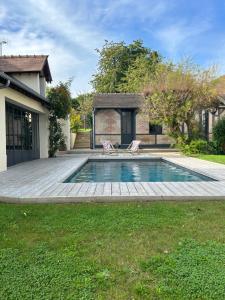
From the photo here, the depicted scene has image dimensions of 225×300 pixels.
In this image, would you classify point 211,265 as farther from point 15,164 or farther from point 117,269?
point 15,164

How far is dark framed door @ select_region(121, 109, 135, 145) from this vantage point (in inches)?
1014

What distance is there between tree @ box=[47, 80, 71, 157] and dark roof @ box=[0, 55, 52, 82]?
1286 mm

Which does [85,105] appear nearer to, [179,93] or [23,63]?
[179,93]

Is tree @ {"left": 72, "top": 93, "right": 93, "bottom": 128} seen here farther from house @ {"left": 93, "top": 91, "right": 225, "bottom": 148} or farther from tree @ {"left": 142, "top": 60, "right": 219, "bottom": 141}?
tree @ {"left": 142, "top": 60, "right": 219, "bottom": 141}

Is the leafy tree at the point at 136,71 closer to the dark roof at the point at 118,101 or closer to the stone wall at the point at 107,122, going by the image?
the dark roof at the point at 118,101

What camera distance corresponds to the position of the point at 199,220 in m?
4.95

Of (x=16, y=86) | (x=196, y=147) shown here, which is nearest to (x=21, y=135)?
(x=16, y=86)

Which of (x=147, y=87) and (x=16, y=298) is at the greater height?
(x=147, y=87)

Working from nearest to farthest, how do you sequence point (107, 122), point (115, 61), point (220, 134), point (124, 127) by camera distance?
point (220, 134)
point (107, 122)
point (124, 127)
point (115, 61)

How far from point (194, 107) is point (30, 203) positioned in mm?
15280

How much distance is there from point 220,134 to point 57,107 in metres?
9.90

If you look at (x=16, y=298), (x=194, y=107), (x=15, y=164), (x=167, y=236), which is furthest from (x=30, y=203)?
(x=194, y=107)

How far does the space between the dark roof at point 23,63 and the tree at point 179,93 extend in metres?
6.62

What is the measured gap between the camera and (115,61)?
43.0 meters
